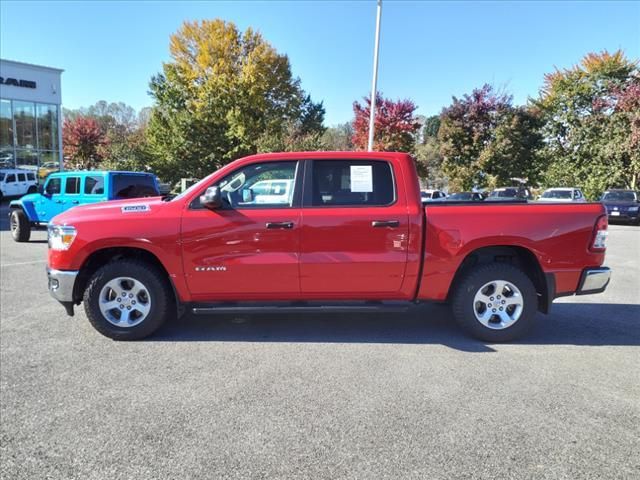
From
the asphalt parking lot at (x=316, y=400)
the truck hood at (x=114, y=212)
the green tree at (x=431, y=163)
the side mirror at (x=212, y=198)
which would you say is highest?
the green tree at (x=431, y=163)

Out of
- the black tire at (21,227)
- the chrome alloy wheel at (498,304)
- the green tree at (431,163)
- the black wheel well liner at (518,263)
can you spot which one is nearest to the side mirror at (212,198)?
the black wheel well liner at (518,263)

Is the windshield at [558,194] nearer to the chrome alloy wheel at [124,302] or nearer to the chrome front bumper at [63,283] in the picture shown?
the chrome alloy wheel at [124,302]

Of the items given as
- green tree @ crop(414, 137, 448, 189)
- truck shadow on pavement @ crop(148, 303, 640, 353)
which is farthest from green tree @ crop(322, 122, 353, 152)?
truck shadow on pavement @ crop(148, 303, 640, 353)

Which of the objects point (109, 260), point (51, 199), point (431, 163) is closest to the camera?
point (109, 260)

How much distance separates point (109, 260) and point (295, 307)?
2.00 meters

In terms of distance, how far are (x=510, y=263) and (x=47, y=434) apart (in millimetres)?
4302

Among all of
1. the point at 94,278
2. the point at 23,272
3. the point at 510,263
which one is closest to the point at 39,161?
the point at 23,272

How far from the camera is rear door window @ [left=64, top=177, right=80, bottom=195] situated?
11.2 m

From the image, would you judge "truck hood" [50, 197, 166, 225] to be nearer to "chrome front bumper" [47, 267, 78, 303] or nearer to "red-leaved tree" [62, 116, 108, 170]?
"chrome front bumper" [47, 267, 78, 303]

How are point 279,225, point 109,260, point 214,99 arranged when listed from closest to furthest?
point 279,225, point 109,260, point 214,99

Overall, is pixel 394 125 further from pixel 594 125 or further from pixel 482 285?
pixel 482 285

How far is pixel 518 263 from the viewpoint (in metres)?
4.73

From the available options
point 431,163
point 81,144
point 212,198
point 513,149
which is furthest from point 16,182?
point 513,149

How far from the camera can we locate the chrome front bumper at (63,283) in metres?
4.35
